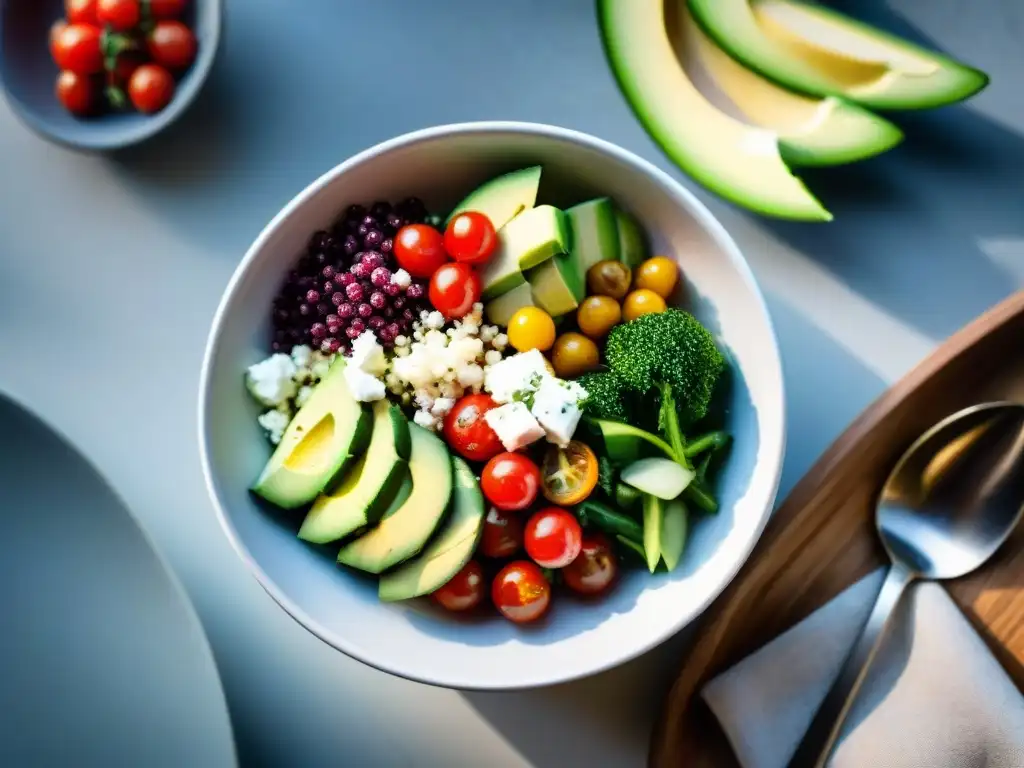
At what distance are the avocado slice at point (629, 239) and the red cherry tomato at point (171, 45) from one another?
656mm

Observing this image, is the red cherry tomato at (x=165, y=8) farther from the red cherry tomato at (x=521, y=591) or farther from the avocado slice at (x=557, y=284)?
the red cherry tomato at (x=521, y=591)

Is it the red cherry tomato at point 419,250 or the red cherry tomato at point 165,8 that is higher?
the red cherry tomato at point 165,8

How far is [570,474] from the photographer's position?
1.11 metres

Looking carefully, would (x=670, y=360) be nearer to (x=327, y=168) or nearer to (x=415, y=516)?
(x=415, y=516)

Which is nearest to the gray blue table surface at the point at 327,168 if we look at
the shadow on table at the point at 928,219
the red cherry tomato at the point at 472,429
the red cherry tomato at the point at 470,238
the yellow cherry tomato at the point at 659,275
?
the shadow on table at the point at 928,219

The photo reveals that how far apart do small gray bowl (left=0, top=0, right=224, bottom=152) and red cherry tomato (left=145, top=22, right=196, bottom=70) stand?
15mm

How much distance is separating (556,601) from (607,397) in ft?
0.94

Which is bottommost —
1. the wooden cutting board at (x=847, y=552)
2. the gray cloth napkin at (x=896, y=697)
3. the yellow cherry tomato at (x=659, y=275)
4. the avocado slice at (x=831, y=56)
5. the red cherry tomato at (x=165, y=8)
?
the gray cloth napkin at (x=896, y=697)

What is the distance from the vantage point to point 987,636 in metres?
1.19

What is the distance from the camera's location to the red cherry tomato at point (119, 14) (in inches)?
49.3

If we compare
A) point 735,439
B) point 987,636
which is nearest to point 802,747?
point 987,636

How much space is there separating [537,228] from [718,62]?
408 millimetres

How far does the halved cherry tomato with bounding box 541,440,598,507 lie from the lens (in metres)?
1.11

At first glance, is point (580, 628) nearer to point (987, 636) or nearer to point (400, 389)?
point (400, 389)
